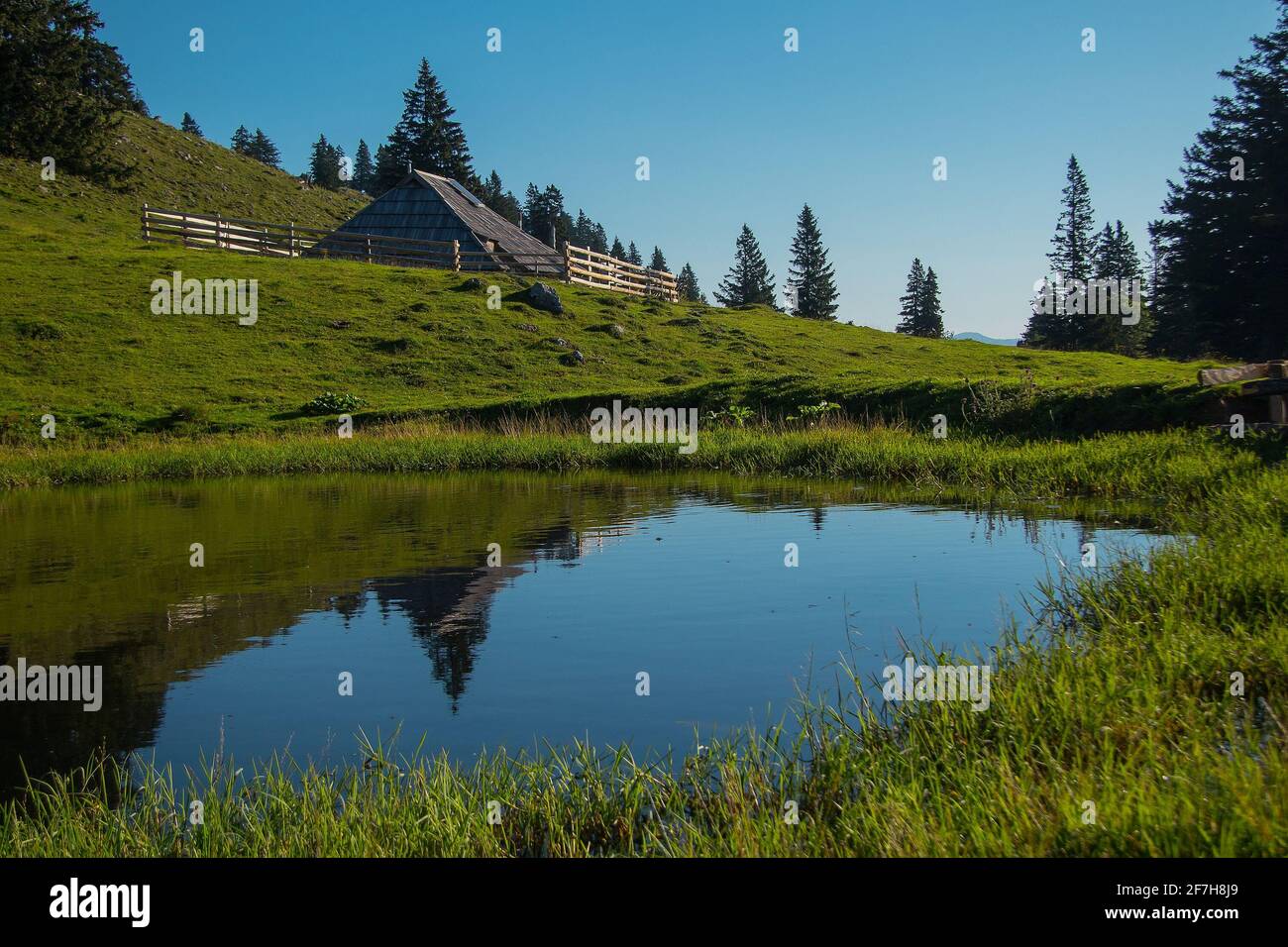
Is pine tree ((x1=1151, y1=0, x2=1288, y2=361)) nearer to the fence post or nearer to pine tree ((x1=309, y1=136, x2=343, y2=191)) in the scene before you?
the fence post

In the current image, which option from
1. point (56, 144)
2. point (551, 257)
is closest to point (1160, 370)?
point (551, 257)

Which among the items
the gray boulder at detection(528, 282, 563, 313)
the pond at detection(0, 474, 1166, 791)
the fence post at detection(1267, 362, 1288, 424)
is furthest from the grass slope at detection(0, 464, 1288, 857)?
the gray boulder at detection(528, 282, 563, 313)

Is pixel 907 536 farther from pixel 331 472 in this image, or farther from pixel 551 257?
pixel 551 257

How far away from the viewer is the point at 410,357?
4888 centimetres

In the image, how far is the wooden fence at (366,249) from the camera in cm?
6444

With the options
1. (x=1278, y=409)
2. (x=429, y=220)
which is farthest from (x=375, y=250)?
(x=1278, y=409)

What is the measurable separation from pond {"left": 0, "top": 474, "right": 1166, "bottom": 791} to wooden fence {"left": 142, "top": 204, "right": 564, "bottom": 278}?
158 ft

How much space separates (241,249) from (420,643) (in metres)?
59.1

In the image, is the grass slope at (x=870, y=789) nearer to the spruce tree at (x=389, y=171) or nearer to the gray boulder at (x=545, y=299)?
the gray boulder at (x=545, y=299)

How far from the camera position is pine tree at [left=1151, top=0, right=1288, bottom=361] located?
55719 mm

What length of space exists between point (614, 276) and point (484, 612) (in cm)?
6532

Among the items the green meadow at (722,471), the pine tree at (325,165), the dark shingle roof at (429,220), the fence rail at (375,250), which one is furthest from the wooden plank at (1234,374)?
the pine tree at (325,165)

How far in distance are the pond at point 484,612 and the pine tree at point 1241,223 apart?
154ft

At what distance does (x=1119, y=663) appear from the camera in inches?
270
